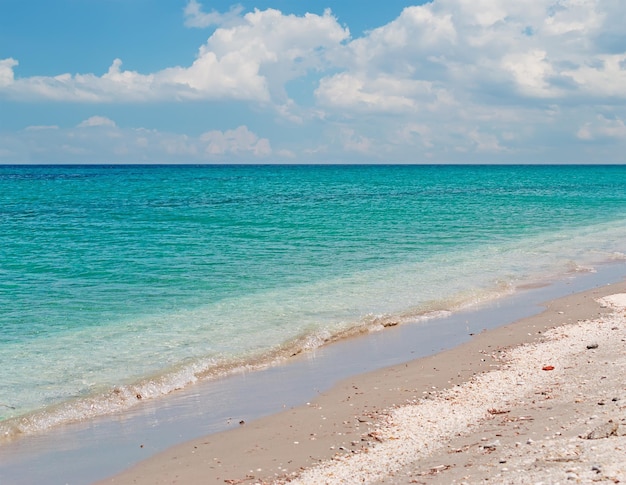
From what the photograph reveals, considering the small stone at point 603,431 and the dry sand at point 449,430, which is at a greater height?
the small stone at point 603,431

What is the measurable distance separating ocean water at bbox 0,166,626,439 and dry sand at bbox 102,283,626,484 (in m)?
3.24

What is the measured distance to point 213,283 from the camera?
2175cm

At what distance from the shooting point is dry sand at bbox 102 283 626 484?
7559 millimetres

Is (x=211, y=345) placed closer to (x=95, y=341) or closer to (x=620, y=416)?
(x=95, y=341)

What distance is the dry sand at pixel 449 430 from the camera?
756 cm

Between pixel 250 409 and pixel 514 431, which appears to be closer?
pixel 514 431

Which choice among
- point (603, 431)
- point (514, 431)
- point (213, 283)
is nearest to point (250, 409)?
point (514, 431)

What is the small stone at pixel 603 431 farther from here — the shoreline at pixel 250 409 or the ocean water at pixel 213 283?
the ocean water at pixel 213 283

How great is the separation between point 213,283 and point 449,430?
13419 millimetres

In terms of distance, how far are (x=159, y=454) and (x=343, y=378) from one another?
14.4ft

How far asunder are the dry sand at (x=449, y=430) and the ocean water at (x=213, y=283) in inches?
127

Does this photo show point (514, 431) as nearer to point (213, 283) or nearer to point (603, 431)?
point (603, 431)

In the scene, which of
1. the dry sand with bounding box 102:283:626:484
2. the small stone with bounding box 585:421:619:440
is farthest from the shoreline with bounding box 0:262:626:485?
the small stone with bounding box 585:421:619:440

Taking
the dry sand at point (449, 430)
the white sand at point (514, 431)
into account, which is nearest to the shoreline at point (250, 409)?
the dry sand at point (449, 430)
